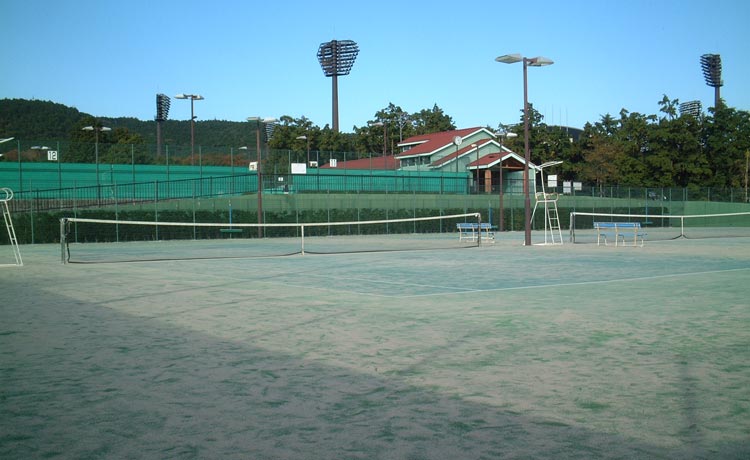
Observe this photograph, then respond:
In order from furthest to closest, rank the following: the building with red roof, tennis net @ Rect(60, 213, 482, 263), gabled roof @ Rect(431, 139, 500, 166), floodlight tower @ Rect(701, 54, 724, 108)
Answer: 1. floodlight tower @ Rect(701, 54, 724, 108)
2. gabled roof @ Rect(431, 139, 500, 166)
3. the building with red roof
4. tennis net @ Rect(60, 213, 482, 263)

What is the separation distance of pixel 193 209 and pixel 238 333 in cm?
3089

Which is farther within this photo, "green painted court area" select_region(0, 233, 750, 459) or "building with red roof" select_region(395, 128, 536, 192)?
"building with red roof" select_region(395, 128, 536, 192)

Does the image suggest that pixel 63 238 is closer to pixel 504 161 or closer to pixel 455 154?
pixel 504 161

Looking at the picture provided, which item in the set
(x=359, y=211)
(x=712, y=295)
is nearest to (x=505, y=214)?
→ (x=359, y=211)

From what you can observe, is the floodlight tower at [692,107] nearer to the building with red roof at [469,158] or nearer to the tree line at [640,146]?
the tree line at [640,146]

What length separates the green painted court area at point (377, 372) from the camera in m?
3.97

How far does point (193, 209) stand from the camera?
3722 cm

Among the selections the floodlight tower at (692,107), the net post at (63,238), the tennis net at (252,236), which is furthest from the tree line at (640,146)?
the net post at (63,238)

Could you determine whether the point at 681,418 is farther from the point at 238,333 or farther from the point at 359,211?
the point at 359,211

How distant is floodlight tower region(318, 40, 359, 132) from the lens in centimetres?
8944

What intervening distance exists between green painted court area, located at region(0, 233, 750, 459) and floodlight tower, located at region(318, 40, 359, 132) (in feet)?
263

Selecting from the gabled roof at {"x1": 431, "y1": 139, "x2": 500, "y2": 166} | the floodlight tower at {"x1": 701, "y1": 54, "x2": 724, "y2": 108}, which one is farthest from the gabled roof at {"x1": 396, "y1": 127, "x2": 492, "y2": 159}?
the floodlight tower at {"x1": 701, "y1": 54, "x2": 724, "y2": 108}

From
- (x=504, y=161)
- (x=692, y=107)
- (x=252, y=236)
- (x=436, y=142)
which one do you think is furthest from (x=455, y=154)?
(x=692, y=107)

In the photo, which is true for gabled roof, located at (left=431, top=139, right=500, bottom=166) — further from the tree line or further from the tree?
the tree
